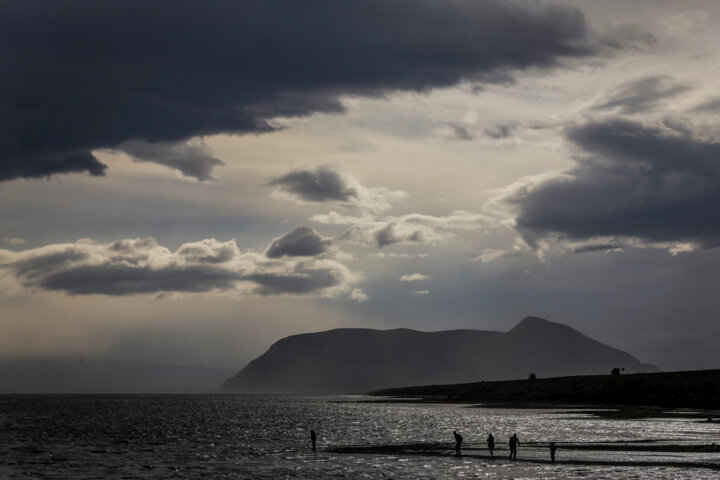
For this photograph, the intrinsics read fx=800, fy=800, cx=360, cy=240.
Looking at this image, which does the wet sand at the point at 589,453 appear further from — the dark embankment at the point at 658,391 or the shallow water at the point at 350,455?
the dark embankment at the point at 658,391

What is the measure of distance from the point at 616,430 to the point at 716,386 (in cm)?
6730

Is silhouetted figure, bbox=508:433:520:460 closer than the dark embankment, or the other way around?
silhouetted figure, bbox=508:433:520:460

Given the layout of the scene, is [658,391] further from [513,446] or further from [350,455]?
[513,446]

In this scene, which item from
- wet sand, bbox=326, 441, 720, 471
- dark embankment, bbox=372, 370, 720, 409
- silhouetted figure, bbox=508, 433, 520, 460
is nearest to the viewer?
wet sand, bbox=326, 441, 720, 471

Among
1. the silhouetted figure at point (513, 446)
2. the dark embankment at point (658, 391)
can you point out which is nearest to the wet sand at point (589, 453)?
the silhouetted figure at point (513, 446)

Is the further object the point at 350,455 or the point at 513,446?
the point at 350,455

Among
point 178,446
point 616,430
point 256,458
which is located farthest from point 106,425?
point 616,430

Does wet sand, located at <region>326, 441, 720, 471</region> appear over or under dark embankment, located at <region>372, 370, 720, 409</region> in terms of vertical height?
under

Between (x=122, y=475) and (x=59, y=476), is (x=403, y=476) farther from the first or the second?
(x=59, y=476)

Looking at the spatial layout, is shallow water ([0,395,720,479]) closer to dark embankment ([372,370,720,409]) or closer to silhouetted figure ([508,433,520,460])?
silhouetted figure ([508,433,520,460])

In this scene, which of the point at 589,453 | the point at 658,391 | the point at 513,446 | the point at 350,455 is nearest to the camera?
the point at 513,446

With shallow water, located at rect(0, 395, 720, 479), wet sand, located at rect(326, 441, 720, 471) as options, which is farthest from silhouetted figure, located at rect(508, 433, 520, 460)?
shallow water, located at rect(0, 395, 720, 479)

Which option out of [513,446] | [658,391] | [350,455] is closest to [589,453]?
[513,446]

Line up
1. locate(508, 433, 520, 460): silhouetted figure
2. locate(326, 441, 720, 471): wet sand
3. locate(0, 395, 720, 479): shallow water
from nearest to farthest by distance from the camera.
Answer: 1. locate(0, 395, 720, 479): shallow water
2. locate(326, 441, 720, 471): wet sand
3. locate(508, 433, 520, 460): silhouetted figure
